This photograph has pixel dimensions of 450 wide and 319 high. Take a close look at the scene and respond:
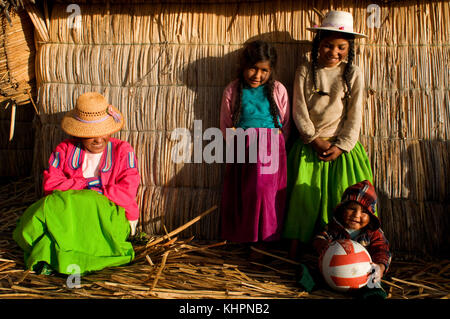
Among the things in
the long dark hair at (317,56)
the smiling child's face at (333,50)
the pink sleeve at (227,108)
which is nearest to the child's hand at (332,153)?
the long dark hair at (317,56)

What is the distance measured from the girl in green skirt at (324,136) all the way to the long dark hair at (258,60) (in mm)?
189

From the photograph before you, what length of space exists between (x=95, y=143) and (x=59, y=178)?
0.39m

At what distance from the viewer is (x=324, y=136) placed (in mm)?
3404

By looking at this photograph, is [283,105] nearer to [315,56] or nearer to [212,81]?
[315,56]

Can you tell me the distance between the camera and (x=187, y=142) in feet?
12.3

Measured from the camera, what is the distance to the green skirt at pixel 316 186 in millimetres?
3377

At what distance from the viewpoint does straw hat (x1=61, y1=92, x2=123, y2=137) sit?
3.36 metres

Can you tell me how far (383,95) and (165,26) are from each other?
75.3 inches

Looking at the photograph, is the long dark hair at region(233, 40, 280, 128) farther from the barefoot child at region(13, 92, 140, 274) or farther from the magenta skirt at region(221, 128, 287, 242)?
the barefoot child at region(13, 92, 140, 274)

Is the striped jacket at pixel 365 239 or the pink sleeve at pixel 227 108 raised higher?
the pink sleeve at pixel 227 108

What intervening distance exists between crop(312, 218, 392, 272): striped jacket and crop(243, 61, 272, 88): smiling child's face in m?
1.20

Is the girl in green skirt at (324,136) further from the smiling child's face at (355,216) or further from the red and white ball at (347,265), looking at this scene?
the red and white ball at (347,265)

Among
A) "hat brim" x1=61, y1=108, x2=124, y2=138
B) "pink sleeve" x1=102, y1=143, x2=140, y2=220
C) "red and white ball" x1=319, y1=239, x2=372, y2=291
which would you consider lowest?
"red and white ball" x1=319, y1=239, x2=372, y2=291

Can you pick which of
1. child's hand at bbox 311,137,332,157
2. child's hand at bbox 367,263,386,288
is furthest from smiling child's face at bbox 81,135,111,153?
child's hand at bbox 367,263,386,288
